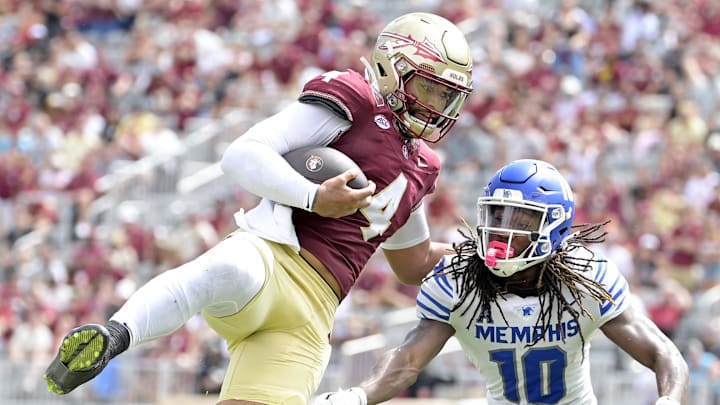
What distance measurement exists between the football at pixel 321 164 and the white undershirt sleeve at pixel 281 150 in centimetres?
5

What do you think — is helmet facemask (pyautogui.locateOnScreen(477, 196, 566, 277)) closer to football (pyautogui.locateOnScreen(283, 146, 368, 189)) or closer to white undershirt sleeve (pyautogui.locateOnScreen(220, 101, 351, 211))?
football (pyautogui.locateOnScreen(283, 146, 368, 189))

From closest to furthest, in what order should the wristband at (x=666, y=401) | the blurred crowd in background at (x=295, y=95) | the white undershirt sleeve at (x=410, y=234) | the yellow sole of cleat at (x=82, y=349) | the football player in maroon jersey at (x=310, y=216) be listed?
the yellow sole of cleat at (x=82, y=349) → the wristband at (x=666, y=401) → the football player in maroon jersey at (x=310, y=216) → the white undershirt sleeve at (x=410, y=234) → the blurred crowd in background at (x=295, y=95)

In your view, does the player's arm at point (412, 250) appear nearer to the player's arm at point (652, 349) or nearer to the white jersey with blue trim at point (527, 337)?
the white jersey with blue trim at point (527, 337)

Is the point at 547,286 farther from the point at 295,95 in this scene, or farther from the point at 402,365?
the point at 295,95

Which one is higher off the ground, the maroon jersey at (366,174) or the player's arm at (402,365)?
the maroon jersey at (366,174)

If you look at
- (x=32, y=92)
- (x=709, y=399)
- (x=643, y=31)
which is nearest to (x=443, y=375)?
(x=709, y=399)

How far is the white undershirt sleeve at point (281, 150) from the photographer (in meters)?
5.36

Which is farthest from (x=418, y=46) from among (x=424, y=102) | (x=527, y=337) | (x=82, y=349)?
(x=82, y=349)

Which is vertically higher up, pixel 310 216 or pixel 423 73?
pixel 423 73

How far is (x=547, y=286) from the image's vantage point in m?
5.66

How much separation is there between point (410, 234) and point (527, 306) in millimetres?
852

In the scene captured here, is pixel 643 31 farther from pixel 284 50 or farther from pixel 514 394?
pixel 514 394

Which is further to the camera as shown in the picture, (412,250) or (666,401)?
(412,250)

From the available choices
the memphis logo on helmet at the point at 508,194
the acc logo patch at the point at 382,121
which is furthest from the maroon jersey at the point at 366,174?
the memphis logo on helmet at the point at 508,194
